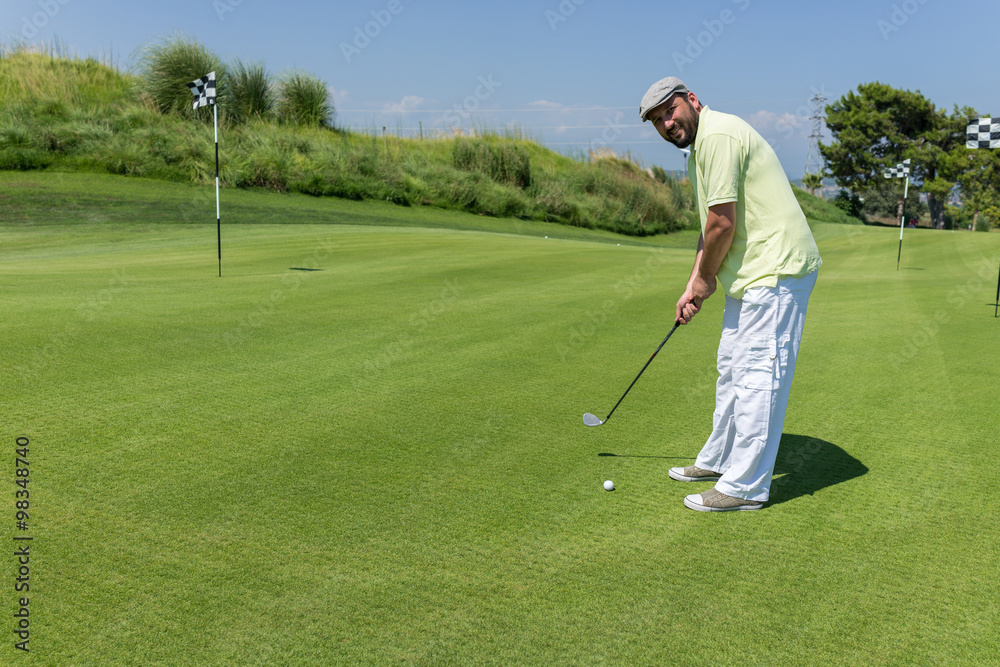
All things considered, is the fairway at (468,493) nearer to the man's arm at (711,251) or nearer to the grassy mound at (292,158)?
the man's arm at (711,251)

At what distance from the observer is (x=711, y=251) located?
11.1 ft

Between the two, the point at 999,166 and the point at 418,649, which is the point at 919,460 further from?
the point at 999,166

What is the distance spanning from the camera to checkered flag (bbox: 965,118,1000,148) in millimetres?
9195

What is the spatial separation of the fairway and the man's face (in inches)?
65.9

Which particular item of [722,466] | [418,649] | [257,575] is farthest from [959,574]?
[257,575]

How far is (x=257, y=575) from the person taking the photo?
276 centimetres

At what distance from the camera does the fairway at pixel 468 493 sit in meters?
2.46

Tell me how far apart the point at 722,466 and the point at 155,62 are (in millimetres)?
29487

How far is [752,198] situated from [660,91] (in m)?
0.63

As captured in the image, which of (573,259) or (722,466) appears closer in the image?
(722,466)

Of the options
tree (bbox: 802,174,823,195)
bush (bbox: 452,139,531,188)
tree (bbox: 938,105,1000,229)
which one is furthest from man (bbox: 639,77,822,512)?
tree (bbox: 802,174,823,195)

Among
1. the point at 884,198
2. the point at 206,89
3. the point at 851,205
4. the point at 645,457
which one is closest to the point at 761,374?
the point at 645,457

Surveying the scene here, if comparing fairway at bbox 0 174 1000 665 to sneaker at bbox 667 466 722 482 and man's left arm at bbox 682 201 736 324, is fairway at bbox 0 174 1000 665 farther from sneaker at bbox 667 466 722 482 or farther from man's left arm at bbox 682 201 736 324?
man's left arm at bbox 682 201 736 324

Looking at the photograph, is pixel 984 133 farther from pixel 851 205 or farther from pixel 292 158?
pixel 851 205
